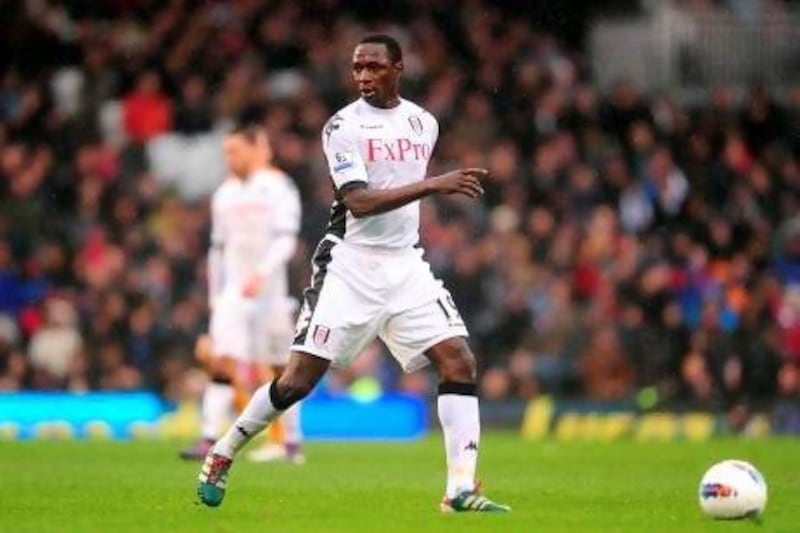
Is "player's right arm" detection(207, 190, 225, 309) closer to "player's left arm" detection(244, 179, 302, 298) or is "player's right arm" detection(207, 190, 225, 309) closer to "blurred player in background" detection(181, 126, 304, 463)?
"blurred player in background" detection(181, 126, 304, 463)

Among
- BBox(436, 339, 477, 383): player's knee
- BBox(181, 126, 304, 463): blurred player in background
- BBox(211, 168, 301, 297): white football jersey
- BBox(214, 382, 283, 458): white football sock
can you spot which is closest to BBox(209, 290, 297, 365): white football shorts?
BBox(181, 126, 304, 463): blurred player in background

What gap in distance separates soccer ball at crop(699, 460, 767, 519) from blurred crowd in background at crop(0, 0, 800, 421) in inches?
475

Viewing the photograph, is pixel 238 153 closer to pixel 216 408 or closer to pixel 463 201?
pixel 216 408

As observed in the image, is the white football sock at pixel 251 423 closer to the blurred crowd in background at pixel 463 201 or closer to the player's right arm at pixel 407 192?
the player's right arm at pixel 407 192

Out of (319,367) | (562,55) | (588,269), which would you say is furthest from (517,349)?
(319,367)

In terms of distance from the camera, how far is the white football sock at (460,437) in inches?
472

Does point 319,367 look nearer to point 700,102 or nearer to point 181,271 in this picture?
point 181,271

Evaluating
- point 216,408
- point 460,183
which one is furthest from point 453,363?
point 216,408

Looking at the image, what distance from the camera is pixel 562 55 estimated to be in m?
29.1

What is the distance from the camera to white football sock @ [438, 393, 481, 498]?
12.0 metres

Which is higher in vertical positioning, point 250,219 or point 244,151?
point 244,151

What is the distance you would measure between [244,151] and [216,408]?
2021 millimetres

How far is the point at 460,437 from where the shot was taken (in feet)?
39.5

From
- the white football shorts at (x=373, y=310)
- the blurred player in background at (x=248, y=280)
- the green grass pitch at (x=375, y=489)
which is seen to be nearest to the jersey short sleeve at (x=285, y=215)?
the blurred player in background at (x=248, y=280)
